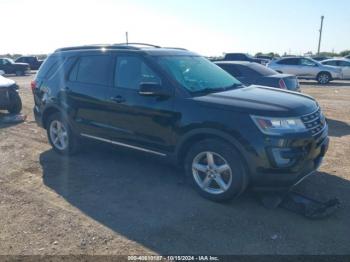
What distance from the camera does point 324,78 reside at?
2161cm

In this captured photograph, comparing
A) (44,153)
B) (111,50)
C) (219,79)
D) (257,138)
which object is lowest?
(44,153)

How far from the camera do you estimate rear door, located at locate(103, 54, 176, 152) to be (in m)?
4.80

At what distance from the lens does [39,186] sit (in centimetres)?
520

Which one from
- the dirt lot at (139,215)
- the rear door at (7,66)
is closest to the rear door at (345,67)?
the dirt lot at (139,215)

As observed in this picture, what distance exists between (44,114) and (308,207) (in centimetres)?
479

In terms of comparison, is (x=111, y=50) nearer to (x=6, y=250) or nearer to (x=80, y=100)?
(x=80, y=100)

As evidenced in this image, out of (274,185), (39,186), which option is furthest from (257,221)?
(39,186)

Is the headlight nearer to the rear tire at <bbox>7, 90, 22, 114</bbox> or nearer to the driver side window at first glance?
the rear tire at <bbox>7, 90, 22, 114</bbox>

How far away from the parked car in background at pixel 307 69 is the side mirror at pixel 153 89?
18066 millimetres

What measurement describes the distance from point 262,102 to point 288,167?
826 millimetres

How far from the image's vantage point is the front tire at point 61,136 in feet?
20.6

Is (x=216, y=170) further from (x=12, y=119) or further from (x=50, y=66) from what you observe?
(x=12, y=119)

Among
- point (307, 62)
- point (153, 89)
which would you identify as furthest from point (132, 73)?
point (307, 62)

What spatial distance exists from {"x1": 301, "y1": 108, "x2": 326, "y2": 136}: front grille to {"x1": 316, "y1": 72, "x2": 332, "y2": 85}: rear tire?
18.5 metres
